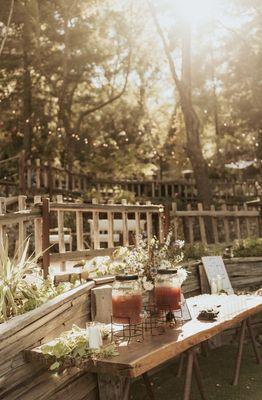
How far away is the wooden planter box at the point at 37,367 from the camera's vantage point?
3303 mm

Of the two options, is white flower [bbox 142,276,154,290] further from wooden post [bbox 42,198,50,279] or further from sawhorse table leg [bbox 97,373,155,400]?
wooden post [bbox 42,198,50,279]

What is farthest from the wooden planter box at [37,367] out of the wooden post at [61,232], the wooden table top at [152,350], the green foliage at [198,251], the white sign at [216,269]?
the green foliage at [198,251]

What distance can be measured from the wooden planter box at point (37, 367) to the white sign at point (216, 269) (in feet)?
11.1

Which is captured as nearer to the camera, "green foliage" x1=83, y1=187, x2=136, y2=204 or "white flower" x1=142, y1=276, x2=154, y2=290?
"white flower" x1=142, y1=276, x2=154, y2=290

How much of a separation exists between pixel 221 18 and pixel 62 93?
21.1ft

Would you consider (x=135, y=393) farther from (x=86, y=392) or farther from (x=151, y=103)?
(x=151, y=103)

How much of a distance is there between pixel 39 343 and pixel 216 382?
2722 mm

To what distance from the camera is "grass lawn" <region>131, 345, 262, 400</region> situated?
16.8 feet

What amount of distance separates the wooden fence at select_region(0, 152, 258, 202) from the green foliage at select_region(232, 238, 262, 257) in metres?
6.21

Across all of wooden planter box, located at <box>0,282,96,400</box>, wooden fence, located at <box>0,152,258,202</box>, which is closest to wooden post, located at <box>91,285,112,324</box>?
wooden planter box, located at <box>0,282,96,400</box>

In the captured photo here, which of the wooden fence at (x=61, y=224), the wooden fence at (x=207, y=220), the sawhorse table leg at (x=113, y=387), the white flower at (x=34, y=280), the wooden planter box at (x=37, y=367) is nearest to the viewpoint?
the wooden planter box at (x=37, y=367)

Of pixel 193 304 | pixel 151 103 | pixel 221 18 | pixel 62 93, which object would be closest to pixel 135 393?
pixel 193 304

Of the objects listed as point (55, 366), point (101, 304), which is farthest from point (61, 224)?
point (55, 366)

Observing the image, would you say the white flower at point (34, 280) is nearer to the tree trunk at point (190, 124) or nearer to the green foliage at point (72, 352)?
the green foliage at point (72, 352)
